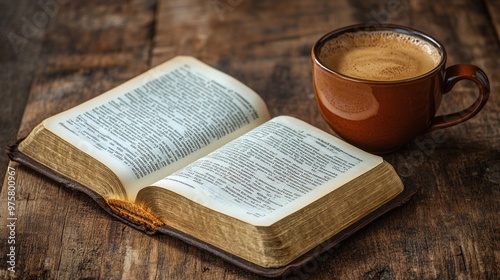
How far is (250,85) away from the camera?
1.47 metres

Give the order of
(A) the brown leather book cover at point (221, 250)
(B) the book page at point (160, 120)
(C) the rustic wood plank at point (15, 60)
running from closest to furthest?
(A) the brown leather book cover at point (221, 250) → (B) the book page at point (160, 120) → (C) the rustic wood plank at point (15, 60)

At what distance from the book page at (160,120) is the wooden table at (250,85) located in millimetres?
86

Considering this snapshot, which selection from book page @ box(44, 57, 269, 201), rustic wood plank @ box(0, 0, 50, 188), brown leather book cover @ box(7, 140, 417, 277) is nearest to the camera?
brown leather book cover @ box(7, 140, 417, 277)

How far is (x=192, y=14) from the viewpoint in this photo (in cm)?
175

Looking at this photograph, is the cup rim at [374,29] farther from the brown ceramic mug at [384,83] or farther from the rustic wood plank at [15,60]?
the rustic wood plank at [15,60]

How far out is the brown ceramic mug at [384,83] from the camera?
1.15 meters

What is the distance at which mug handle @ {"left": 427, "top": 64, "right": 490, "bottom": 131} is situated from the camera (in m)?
1.17

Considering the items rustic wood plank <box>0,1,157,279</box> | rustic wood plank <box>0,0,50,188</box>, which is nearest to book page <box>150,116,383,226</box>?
rustic wood plank <box>0,1,157,279</box>

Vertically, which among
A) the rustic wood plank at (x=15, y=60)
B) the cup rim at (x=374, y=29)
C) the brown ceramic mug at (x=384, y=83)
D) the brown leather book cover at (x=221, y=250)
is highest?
the cup rim at (x=374, y=29)

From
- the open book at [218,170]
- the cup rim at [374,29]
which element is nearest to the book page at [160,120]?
the open book at [218,170]

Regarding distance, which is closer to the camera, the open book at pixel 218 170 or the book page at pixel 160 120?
the open book at pixel 218 170

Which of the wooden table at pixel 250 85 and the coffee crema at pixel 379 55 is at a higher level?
the coffee crema at pixel 379 55

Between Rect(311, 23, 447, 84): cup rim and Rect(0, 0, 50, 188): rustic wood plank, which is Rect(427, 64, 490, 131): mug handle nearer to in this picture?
Rect(311, 23, 447, 84): cup rim

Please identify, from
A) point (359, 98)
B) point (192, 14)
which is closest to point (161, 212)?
point (359, 98)
